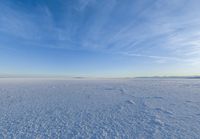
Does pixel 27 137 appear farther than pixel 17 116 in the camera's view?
No

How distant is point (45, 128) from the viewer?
4414mm

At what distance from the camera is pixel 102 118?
5.39 m

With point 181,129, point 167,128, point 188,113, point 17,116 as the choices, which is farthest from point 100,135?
point 188,113

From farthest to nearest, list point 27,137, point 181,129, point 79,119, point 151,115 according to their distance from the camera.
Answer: point 151,115 → point 79,119 → point 181,129 → point 27,137

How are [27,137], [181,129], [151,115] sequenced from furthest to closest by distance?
[151,115]
[181,129]
[27,137]

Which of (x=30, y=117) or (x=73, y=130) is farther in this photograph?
(x=30, y=117)

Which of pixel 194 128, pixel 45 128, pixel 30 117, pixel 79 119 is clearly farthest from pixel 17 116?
pixel 194 128

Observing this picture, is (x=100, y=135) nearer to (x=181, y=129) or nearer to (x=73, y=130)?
(x=73, y=130)

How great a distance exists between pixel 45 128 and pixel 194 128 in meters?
5.12

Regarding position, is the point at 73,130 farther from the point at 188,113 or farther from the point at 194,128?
the point at 188,113

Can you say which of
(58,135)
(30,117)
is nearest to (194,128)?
(58,135)

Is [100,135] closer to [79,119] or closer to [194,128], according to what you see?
[79,119]

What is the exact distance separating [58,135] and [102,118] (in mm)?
2004

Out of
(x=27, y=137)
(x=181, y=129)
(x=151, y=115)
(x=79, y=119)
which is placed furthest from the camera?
(x=151, y=115)
